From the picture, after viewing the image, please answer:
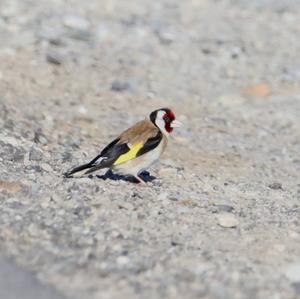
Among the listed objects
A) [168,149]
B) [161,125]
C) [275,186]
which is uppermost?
[161,125]

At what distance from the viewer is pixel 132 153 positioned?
9.24 m

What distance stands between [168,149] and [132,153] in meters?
2.09

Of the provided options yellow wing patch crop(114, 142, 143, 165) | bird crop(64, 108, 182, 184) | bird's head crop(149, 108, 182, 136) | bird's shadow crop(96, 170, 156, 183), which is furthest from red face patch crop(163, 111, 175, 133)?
yellow wing patch crop(114, 142, 143, 165)

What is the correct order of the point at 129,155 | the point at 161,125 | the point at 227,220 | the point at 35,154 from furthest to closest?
the point at 161,125 < the point at 35,154 < the point at 129,155 < the point at 227,220

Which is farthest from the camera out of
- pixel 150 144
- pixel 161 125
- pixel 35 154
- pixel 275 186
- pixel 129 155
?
pixel 275 186

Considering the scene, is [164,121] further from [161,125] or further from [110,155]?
Answer: [110,155]

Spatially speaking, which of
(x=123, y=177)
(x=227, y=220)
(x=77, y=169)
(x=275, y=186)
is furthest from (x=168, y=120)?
(x=227, y=220)

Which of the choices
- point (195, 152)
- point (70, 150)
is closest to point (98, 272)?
point (70, 150)

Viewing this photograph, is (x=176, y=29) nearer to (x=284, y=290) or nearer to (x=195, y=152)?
(x=195, y=152)

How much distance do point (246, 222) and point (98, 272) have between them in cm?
191

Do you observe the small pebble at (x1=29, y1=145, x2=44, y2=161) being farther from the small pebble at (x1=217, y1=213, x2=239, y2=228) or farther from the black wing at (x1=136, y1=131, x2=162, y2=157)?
the small pebble at (x1=217, y1=213, x2=239, y2=228)

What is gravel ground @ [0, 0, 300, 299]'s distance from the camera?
693 cm

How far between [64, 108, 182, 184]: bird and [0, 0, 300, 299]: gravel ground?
0.49ft

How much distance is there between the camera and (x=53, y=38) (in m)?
15.0
